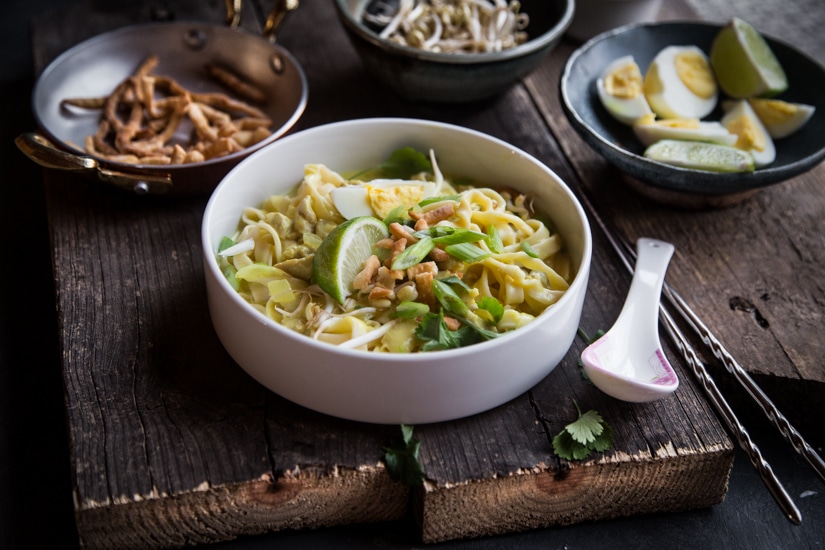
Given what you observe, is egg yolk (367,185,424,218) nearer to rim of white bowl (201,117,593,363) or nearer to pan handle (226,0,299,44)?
rim of white bowl (201,117,593,363)

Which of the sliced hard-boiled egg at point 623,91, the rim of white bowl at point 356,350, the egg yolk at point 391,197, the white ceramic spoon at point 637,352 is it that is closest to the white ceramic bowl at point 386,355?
the rim of white bowl at point 356,350

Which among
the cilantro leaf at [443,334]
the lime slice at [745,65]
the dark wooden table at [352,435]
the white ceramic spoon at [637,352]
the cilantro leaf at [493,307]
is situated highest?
the lime slice at [745,65]

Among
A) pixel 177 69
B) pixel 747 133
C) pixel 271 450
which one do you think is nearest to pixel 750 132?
pixel 747 133

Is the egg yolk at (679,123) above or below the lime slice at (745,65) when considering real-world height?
below

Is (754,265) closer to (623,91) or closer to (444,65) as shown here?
(623,91)

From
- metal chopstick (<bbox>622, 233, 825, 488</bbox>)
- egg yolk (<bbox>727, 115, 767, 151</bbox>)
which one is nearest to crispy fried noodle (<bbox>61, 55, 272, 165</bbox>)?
metal chopstick (<bbox>622, 233, 825, 488</bbox>)

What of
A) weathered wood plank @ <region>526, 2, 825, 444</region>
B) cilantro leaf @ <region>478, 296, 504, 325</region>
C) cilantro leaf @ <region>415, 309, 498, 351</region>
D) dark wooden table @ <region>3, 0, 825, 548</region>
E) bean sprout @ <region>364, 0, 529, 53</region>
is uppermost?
bean sprout @ <region>364, 0, 529, 53</region>

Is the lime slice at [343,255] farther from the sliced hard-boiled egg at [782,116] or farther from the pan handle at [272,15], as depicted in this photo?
the sliced hard-boiled egg at [782,116]

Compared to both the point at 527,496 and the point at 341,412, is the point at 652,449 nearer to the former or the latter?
the point at 527,496
